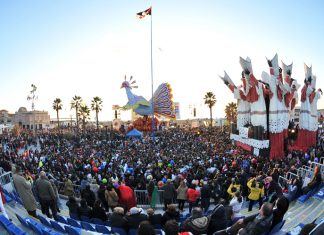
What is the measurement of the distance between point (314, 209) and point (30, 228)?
811cm

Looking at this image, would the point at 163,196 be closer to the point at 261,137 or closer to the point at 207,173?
the point at 207,173

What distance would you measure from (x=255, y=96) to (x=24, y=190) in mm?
25314

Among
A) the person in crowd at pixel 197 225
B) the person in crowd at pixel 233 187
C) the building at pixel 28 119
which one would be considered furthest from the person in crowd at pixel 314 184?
the building at pixel 28 119

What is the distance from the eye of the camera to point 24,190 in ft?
24.3

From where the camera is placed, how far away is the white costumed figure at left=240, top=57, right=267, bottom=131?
2759 cm

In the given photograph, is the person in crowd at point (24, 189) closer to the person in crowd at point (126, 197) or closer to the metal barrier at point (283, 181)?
the person in crowd at point (126, 197)

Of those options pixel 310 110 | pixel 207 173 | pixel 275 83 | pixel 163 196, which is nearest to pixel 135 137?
pixel 275 83

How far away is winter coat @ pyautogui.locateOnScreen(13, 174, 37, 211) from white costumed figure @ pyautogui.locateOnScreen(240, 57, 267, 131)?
2417 centimetres

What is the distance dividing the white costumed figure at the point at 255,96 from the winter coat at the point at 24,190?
79.3 ft

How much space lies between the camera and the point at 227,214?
233 inches

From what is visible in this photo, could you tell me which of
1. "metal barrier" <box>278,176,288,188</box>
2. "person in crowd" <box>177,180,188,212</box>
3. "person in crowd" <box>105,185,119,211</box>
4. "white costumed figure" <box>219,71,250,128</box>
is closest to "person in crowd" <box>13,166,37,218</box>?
"person in crowd" <box>105,185,119,211</box>

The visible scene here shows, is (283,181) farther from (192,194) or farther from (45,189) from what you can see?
(45,189)

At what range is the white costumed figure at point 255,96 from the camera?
27594mm

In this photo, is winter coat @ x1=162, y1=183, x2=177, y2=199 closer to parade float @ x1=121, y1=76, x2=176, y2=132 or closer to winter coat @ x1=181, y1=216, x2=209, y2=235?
winter coat @ x1=181, y1=216, x2=209, y2=235
